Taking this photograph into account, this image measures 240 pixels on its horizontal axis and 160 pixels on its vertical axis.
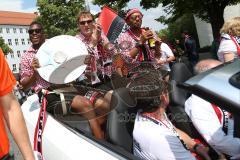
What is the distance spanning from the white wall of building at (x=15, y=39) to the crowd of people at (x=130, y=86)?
9184 centimetres

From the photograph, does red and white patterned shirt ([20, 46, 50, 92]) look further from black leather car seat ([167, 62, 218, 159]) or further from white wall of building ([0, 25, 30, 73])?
white wall of building ([0, 25, 30, 73])

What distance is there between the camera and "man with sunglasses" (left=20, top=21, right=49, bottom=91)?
3852 mm

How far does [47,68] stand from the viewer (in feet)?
11.5

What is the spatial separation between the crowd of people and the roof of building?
324 feet

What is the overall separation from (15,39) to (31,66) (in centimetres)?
9841

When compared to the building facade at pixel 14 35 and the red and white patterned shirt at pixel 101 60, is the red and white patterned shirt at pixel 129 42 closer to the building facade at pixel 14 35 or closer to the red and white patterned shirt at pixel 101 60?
the red and white patterned shirt at pixel 101 60

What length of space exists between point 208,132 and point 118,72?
1273 millimetres

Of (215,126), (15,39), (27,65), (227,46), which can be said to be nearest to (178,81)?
(215,126)

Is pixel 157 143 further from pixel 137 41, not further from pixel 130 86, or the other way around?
pixel 137 41

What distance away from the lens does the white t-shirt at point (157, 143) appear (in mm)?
2541

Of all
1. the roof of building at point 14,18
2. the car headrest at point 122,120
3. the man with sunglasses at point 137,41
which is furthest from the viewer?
the roof of building at point 14,18

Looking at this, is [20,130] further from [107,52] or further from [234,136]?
[107,52]

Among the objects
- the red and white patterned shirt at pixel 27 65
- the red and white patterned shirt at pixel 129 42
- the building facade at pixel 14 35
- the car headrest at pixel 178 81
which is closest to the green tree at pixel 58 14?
the building facade at pixel 14 35

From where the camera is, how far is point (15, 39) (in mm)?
98875
